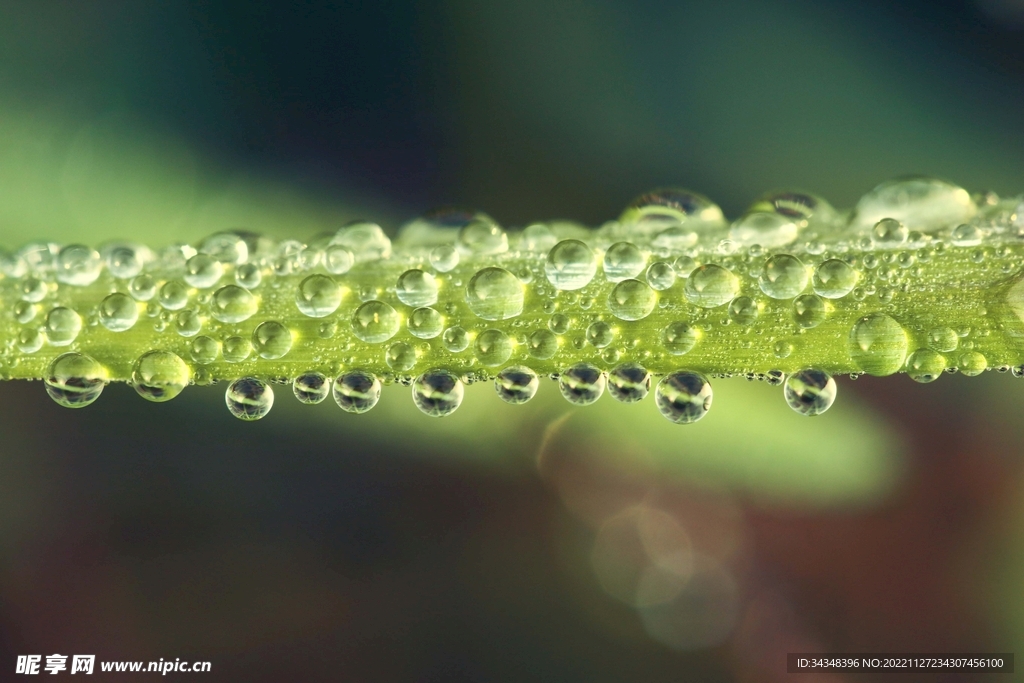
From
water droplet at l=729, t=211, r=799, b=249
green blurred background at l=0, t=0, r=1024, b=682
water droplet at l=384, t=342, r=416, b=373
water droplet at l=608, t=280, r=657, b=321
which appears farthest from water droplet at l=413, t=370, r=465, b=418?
green blurred background at l=0, t=0, r=1024, b=682

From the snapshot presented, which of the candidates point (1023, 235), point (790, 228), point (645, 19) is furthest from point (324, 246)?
point (645, 19)

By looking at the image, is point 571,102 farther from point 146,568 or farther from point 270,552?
point 146,568

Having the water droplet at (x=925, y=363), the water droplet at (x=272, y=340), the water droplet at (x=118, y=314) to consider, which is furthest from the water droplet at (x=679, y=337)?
the water droplet at (x=118, y=314)

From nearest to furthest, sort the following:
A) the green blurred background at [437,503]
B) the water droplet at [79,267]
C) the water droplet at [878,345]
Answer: the water droplet at [878,345] → the water droplet at [79,267] → the green blurred background at [437,503]

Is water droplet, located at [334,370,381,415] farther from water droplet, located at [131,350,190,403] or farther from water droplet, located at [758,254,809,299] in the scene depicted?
water droplet, located at [758,254,809,299]

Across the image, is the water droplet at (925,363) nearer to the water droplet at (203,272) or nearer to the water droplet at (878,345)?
the water droplet at (878,345)
